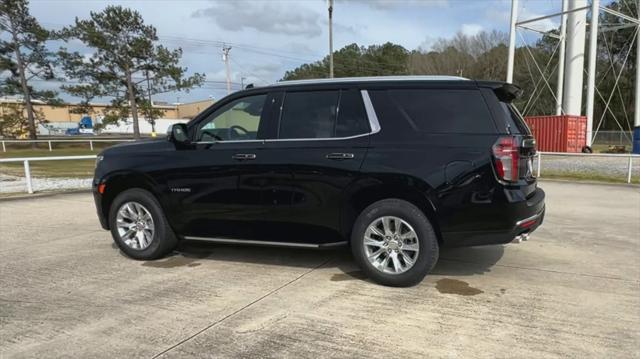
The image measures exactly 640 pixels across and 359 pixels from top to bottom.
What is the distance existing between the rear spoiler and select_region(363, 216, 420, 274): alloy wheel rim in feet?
4.86

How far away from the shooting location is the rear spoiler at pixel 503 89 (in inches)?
176

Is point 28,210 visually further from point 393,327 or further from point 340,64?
point 340,64

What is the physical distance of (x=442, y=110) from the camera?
14.8ft

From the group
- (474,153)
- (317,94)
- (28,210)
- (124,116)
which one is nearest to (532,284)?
(474,153)

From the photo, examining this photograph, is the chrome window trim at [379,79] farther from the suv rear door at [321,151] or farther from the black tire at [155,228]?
the black tire at [155,228]

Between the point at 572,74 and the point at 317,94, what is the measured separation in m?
28.6

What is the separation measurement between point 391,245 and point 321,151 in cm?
113

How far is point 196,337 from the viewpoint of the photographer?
11.8ft

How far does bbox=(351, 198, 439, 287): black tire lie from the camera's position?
4414 mm

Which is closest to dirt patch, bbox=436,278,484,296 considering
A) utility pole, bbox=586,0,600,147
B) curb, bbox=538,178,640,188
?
curb, bbox=538,178,640,188

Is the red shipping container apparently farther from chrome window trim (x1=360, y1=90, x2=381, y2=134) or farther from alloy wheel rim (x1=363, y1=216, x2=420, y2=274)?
alloy wheel rim (x1=363, y1=216, x2=420, y2=274)

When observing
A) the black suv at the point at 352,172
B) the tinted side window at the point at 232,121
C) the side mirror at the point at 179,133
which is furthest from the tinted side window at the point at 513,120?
the side mirror at the point at 179,133

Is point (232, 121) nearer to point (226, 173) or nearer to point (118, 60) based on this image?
point (226, 173)

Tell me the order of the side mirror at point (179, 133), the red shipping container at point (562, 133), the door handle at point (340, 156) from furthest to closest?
the red shipping container at point (562, 133) → the side mirror at point (179, 133) → the door handle at point (340, 156)
